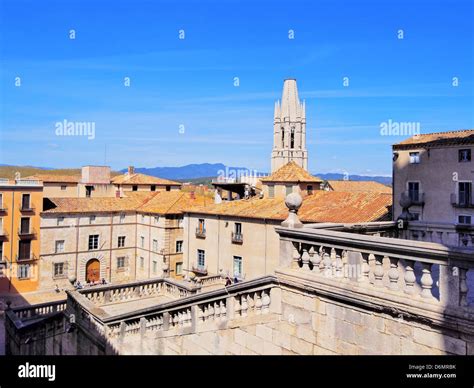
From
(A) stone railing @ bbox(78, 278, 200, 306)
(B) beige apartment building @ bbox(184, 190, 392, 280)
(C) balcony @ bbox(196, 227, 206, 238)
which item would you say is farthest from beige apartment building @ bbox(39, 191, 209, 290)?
(A) stone railing @ bbox(78, 278, 200, 306)

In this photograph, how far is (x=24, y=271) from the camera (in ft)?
148

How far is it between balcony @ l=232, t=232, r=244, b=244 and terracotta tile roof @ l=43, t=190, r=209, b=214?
11.3 metres

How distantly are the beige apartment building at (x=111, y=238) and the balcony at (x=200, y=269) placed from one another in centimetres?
583

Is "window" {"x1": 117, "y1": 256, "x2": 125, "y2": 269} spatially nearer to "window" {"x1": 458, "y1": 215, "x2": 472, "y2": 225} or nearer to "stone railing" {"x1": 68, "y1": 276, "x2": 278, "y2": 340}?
"window" {"x1": 458, "y1": 215, "x2": 472, "y2": 225}

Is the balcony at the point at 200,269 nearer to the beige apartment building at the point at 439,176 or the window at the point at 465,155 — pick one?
the beige apartment building at the point at 439,176

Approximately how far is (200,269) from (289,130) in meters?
75.1

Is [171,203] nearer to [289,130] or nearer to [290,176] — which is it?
[290,176]

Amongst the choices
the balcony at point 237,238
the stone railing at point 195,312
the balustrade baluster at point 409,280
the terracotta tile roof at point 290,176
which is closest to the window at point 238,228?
the balcony at point 237,238

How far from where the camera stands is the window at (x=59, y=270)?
4716 cm

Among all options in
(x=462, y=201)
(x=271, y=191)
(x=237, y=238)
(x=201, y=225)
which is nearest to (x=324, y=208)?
(x=237, y=238)
